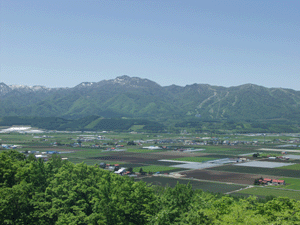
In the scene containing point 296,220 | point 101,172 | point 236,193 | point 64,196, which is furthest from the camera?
point 236,193

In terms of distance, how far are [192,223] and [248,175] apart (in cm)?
9638

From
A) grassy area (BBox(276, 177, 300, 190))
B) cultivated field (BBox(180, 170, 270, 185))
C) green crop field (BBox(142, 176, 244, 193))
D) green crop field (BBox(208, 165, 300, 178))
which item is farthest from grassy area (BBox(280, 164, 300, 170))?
green crop field (BBox(142, 176, 244, 193))

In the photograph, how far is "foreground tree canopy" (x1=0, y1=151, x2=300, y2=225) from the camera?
49.7 metres

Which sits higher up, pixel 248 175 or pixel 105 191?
pixel 105 191

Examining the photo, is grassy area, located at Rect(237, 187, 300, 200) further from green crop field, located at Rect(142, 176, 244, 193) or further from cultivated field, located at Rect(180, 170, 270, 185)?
cultivated field, located at Rect(180, 170, 270, 185)

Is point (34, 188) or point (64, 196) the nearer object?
point (64, 196)

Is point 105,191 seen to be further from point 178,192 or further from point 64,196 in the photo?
point 178,192

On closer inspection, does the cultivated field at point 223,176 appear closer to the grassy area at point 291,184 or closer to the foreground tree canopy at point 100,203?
the grassy area at point 291,184

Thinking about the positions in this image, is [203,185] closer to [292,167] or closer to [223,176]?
[223,176]

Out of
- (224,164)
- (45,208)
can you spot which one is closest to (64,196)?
(45,208)

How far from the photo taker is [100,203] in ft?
171

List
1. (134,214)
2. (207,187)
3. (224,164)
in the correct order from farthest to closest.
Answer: (224,164) → (207,187) → (134,214)

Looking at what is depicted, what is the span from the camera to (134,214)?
52.2m

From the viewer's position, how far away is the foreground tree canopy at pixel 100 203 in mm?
49719
